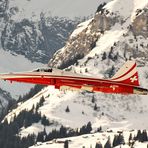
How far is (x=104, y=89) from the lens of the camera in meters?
148

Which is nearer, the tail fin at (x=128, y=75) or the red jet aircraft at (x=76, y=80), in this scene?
the red jet aircraft at (x=76, y=80)

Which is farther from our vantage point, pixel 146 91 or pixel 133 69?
pixel 133 69

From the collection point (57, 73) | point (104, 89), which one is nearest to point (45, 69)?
point (57, 73)

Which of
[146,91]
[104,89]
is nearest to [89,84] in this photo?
[104,89]

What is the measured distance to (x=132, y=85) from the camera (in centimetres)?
14750

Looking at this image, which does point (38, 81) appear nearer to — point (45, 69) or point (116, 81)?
point (45, 69)

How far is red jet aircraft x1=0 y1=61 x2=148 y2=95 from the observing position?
147 m

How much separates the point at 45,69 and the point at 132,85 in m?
18.8

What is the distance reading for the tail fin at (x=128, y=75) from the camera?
14966 centimetres

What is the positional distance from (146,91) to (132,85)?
533cm

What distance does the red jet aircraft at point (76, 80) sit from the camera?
147m

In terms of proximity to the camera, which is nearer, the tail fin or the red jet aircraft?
the red jet aircraft

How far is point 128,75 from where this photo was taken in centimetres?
15125

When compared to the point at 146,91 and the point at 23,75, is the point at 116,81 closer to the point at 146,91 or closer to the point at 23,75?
the point at 146,91
